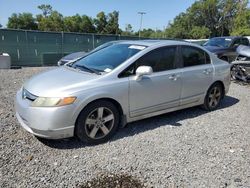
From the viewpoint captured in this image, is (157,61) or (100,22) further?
(100,22)

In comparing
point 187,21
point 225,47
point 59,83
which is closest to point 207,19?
point 187,21

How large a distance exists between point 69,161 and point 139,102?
4.94ft

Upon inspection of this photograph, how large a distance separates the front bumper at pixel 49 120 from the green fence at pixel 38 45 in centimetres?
1096

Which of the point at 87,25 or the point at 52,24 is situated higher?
the point at 87,25

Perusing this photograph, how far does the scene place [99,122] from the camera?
392 cm

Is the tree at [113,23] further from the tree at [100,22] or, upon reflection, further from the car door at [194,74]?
the car door at [194,74]

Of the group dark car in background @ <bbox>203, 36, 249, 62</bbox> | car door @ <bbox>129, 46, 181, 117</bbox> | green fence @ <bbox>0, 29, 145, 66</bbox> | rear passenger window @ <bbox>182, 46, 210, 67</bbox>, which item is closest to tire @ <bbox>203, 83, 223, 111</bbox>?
rear passenger window @ <bbox>182, 46, 210, 67</bbox>

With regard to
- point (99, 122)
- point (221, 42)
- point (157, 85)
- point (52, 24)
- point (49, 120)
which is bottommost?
point (99, 122)

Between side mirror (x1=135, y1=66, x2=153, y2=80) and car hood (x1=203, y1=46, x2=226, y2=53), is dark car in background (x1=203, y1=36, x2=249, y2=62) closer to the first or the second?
car hood (x1=203, y1=46, x2=226, y2=53)

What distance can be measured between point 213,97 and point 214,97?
4 cm

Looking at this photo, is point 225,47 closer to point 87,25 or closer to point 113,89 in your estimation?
point 113,89

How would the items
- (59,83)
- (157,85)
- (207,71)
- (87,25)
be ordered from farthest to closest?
(87,25) < (207,71) < (157,85) < (59,83)

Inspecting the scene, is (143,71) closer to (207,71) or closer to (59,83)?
(59,83)

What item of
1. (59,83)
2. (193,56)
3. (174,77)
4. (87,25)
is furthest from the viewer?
(87,25)
